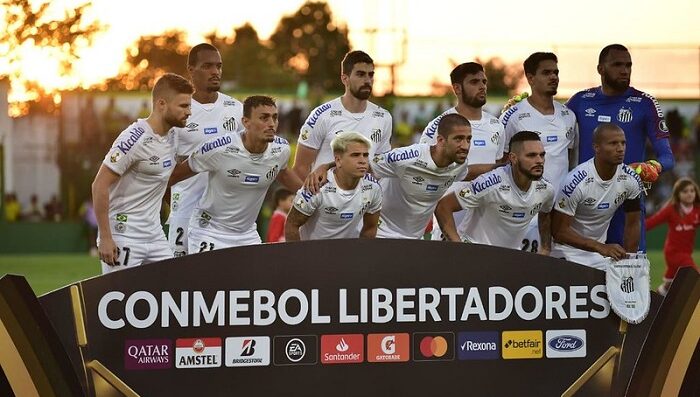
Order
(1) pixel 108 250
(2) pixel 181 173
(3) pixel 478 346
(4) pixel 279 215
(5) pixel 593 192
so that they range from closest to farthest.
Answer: (3) pixel 478 346 < (1) pixel 108 250 < (5) pixel 593 192 < (2) pixel 181 173 < (4) pixel 279 215

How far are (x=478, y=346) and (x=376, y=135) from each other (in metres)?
2.91

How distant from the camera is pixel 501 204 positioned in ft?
27.0

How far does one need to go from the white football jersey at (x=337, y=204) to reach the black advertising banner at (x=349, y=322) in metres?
1.63

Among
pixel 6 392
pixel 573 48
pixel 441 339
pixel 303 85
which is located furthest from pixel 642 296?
pixel 303 85

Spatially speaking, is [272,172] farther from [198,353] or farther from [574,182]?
[198,353]

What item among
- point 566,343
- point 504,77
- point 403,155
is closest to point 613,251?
point 403,155

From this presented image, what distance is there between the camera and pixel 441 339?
6.23 metres

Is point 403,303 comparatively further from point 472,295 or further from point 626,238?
point 626,238

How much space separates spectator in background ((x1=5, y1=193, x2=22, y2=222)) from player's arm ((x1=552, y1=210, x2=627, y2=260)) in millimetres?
21618

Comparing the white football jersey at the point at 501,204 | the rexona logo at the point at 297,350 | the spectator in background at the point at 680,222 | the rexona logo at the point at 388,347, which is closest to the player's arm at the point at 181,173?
the white football jersey at the point at 501,204

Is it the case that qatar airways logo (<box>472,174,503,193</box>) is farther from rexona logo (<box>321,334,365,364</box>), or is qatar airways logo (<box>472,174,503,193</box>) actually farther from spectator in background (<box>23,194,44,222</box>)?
spectator in background (<box>23,194,44,222</box>)

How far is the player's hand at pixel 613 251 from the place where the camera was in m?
7.58

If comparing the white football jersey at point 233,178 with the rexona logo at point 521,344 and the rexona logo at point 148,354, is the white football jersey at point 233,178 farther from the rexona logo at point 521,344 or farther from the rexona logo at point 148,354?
the rexona logo at point 521,344

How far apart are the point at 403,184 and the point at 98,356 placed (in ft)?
9.56
